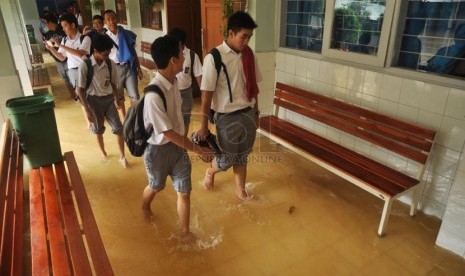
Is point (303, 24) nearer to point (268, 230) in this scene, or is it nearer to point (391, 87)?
point (391, 87)

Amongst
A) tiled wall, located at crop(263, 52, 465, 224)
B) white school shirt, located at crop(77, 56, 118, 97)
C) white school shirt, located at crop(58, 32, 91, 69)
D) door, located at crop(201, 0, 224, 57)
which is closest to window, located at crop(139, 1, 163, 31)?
door, located at crop(201, 0, 224, 57)

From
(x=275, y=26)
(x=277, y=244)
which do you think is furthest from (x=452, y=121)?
(x=275, y=26)

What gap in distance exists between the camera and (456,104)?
8.94ft

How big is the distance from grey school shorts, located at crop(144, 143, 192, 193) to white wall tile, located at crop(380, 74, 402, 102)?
87.2 inches

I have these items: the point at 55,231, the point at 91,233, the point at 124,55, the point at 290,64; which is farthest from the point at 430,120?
the point at 124,55

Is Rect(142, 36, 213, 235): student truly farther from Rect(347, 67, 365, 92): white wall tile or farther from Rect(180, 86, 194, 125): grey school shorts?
Rect(347, 67, 365, 92): white wall tile

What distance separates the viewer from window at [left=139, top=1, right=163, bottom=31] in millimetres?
7094

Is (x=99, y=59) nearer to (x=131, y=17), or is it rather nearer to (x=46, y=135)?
(x=46, y=135)

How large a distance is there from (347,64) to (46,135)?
3.33 metres

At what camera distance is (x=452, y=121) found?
278 cm

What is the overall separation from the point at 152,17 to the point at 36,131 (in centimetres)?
579

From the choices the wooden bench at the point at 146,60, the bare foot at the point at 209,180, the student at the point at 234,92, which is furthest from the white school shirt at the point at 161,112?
the wooden bench at the point at 146,60

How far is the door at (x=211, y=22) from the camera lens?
521 centimetres

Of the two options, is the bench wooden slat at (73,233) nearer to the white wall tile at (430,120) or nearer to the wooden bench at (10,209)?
the wooden bench at (10,209)
